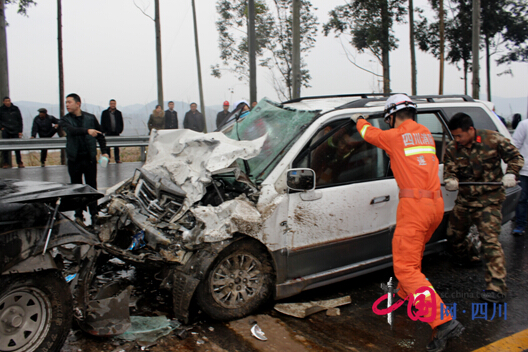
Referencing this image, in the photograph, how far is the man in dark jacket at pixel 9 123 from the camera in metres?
11.1

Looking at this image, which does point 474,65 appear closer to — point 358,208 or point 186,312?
point 358,208

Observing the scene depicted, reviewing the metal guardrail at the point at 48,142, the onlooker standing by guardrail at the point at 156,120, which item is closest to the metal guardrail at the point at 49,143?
the metal guardrail at the point at 48,142

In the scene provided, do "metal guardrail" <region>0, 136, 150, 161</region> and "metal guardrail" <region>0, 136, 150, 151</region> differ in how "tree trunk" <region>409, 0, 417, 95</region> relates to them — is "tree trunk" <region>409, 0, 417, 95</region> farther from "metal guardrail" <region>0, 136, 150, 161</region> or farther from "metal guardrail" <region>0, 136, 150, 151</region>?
"metal guardrail" <region>0, 136, 150, 151</region>

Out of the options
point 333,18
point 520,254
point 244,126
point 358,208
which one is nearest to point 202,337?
point 358,208

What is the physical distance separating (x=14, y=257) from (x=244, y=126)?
2396 millimetres

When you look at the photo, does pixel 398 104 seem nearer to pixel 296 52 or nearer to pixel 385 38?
pixel 296 52

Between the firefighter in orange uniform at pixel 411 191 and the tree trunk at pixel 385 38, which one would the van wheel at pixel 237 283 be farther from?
the tree trunk at pixel 385 38

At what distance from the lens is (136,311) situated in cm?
342

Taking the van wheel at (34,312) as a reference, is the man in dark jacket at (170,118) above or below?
above

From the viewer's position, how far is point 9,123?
11312mm

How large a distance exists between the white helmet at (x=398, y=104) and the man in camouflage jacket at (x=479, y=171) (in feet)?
3.16

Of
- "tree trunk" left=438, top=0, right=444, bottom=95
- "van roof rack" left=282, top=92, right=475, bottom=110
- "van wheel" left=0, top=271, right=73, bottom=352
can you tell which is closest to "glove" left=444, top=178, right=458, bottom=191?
"van roof rack" left=282, top=92, right=475, bottom=110

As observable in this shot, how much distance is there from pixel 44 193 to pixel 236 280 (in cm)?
150

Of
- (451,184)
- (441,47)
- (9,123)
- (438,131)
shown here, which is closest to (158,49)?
(9,123)
